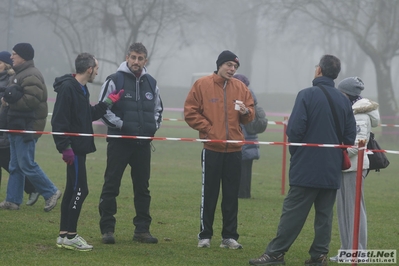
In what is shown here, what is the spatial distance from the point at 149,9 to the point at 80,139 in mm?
25259

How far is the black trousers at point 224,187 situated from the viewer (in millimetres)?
8289

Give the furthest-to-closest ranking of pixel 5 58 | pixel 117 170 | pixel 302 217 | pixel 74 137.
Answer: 1. pixel 5 58
2. pixel 117 170
3. pixel 74 137
4. pixel 302 217

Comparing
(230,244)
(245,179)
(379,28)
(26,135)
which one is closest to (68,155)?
(230,244)

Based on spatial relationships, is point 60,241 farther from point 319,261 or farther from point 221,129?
point 319,261

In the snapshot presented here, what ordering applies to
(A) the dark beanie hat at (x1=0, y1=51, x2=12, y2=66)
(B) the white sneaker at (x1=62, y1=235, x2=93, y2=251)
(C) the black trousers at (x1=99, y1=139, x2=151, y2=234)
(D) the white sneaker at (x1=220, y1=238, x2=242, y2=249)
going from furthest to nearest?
(A) the dark beanie hat at (x1=0, y1=51, x2=12, y2=66) → (C) the black trousers at (x1=99, y1=139, x2=151, y2=234) → (D) the white sneaker at (x1=220, y1=238, x2=242, y2=249) → (B) the white sneaker at (x1=62, y1=235, x2=93, y2=251)

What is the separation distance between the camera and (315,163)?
282 inches

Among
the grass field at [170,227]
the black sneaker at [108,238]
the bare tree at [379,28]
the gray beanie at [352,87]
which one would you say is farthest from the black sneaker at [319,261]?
the bare tree at [379,28]

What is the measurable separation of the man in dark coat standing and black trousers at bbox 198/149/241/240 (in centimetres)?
102

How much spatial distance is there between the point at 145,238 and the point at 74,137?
1.43m

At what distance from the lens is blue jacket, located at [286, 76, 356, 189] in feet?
23.5

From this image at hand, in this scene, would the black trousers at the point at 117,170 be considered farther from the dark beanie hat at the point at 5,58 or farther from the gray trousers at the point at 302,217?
the dark beanie hat at the point at 5,58

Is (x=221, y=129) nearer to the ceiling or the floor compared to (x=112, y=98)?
nearer to the floor

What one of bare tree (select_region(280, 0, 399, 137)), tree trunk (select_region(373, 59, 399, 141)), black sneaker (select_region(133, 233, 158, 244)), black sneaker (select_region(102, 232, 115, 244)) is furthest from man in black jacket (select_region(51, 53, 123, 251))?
tree trunk (select_region(373, 59, 399, 141))

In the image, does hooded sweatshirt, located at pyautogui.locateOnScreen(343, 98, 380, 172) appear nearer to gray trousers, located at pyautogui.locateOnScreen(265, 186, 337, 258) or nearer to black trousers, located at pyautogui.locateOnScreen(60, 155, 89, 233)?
gray trousers, located at pyautogui.locateOnScreen(265, 186, 337, 258)
